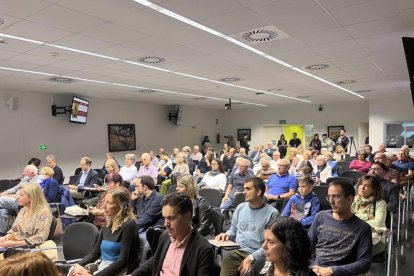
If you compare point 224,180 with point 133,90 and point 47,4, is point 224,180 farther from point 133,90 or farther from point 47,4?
point 133,90

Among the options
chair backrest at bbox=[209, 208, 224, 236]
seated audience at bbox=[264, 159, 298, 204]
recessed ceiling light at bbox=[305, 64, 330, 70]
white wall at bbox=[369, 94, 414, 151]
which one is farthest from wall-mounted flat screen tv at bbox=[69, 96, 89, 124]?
white wall at bbox=[369, 94, 414, 151]

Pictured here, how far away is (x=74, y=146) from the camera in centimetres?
1034

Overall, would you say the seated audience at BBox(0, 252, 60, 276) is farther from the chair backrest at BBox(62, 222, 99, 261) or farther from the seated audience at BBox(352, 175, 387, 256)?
the seated audience at BBox(352, 175, 387, 256)

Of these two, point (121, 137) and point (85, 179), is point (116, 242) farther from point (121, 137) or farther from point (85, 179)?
point (121, 137)

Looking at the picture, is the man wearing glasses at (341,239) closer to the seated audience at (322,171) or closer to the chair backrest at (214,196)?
the chair backrest at (214,196)

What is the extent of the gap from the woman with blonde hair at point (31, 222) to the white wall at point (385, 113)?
12.8 meters

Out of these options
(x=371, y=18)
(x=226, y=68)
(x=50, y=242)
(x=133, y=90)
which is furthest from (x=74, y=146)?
(x=371, y=18)

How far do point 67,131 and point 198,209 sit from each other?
8168mm

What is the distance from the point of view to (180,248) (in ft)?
6.81

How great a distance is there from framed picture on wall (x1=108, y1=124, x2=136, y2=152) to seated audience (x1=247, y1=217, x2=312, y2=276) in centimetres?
1050

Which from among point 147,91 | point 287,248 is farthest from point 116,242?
point 147,91

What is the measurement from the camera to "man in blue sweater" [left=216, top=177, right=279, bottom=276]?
103 inches

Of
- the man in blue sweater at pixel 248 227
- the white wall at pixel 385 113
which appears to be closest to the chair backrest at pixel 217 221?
the man in blue sweater at pixel 248 227

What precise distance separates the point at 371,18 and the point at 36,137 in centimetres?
922
